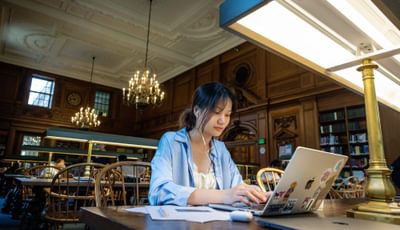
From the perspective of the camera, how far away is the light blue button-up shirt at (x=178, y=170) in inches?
39.5

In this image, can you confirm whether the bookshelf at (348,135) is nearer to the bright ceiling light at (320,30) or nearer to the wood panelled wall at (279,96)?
the wood panelled wall at (279,96)

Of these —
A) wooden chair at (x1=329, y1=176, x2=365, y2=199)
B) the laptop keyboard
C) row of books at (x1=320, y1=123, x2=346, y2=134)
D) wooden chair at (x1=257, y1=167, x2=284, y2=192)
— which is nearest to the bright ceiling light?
the laptop keyboard

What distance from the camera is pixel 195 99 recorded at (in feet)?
4.67

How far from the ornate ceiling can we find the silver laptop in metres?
5.96

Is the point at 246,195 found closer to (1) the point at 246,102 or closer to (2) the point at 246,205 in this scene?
(2) the point at 246,205

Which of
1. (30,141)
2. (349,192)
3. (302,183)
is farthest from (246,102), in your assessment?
(30,141)

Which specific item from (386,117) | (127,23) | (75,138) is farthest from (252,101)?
(75,138)

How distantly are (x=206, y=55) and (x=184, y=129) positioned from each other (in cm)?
757

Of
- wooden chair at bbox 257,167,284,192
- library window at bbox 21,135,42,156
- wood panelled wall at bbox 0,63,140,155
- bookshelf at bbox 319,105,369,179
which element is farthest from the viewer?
library window at bbox 21,135,42,156

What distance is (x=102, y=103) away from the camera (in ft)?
37.6

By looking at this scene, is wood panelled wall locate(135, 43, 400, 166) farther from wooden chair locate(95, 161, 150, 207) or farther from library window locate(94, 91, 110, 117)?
library window locate(94, 91, 110, 117)

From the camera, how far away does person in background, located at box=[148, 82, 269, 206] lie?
1.13m

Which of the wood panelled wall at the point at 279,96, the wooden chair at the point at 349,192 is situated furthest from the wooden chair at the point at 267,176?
the wood panelled wall at the point at 279,96

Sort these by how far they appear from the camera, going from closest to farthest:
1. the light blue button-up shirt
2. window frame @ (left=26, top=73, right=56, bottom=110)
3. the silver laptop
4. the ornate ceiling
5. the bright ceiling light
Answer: the silver laptop < the bright ceiling light < the light blue button-up shirt < the ornate ceiling < window frame @ (left=26, top=73, right=56, bottom=110)
